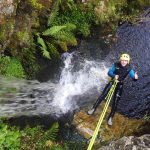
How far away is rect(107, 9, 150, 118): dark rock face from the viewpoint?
12.8 meters

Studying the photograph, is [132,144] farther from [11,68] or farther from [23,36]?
[23,36]

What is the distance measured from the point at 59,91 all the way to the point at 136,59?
11.6ft

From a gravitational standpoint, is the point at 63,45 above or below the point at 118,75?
above

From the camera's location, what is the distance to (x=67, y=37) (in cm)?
1298

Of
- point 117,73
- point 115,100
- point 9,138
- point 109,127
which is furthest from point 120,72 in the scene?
point 9,138

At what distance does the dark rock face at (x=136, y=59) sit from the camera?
12781 mm

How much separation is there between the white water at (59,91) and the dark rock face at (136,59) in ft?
3.28

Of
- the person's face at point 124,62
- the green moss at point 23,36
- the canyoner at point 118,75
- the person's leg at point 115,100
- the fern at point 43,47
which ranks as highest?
the green moss at point 23,36

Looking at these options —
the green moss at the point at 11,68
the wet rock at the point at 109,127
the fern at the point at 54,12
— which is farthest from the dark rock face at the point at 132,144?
the fern at the point at 54,12

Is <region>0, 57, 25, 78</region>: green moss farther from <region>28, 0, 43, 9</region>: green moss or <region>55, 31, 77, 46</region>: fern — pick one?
<region>28, 0, 43, 9</region>: green moss

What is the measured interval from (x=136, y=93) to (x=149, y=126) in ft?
4.98

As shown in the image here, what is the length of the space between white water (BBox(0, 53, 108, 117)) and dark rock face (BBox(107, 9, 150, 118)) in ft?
3.28

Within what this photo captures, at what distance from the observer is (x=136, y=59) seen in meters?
14.1

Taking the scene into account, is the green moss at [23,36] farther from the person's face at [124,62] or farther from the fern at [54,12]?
the person's face at [124,62]
